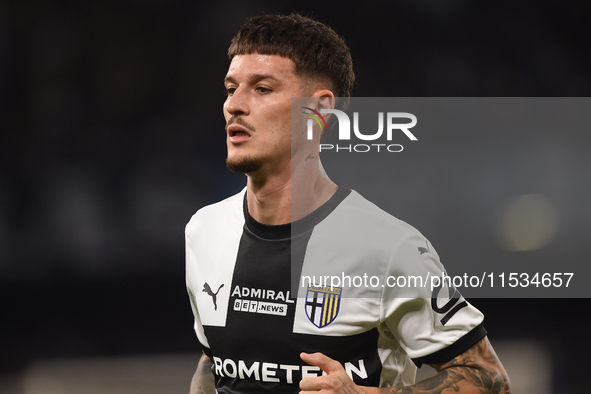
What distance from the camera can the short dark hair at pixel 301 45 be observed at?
1403 millimetres

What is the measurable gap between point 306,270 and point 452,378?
45 cm

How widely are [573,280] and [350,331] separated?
350 cm

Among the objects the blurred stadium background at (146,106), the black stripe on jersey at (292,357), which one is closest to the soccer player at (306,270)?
the black stripe on jersey at (292,357)

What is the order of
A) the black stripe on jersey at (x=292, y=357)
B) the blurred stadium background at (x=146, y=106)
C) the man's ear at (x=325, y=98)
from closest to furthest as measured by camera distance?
the black stripe on jersey at (x=292, y=357)
the man's ear at (x=325, y=98)
the blurred stadium background at (x=146, y=106)

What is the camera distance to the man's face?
1.36 metres

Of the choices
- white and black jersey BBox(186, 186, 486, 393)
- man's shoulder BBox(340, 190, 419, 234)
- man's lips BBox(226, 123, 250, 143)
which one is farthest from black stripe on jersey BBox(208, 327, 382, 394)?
man's lips BBox(226, 123, 250, 143)

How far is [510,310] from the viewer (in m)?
4.62

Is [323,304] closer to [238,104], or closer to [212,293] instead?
[212,293]

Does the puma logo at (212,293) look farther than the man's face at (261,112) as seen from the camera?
Yes

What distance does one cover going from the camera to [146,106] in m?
4.64

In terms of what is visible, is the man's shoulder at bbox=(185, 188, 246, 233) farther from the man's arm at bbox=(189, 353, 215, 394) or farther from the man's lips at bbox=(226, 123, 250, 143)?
the man's arm at bbox=(189, 353, 215, 394)

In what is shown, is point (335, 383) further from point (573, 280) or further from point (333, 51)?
point (573, 280)

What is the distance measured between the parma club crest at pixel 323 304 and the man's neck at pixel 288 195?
0.21 meters

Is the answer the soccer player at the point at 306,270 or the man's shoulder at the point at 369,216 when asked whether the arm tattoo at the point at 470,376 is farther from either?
the man's shoulder at the point at 369,216
